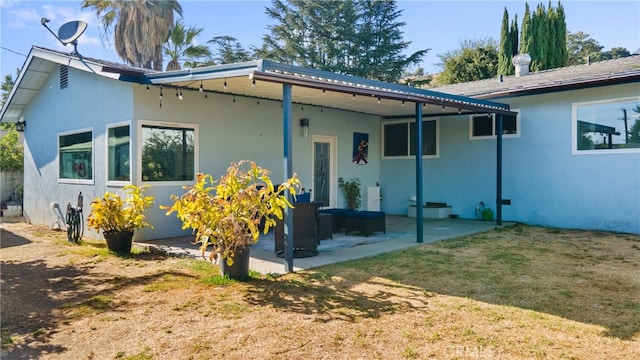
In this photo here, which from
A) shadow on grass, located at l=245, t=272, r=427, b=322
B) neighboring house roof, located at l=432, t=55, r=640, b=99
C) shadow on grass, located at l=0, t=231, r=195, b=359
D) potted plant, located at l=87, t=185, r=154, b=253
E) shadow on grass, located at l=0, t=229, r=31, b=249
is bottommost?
shadow on grass, located at l=0, t=231, r=195, b=359

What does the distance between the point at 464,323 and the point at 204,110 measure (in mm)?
6426

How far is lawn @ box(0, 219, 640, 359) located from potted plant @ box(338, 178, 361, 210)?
488cm

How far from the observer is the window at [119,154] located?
8055 millimetres

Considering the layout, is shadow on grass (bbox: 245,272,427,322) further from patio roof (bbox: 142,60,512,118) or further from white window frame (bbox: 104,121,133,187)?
white window frame (bbox: 104,121,133,187)

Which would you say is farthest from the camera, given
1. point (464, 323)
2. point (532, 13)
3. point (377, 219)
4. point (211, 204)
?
point (532, 13)

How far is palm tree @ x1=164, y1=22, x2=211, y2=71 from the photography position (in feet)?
66.8

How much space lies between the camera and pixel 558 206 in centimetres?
980

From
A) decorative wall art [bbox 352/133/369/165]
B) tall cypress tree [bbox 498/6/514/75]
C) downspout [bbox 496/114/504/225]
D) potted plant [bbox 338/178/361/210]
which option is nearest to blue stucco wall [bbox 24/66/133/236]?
potted plant [bbox 338/178/361/210]

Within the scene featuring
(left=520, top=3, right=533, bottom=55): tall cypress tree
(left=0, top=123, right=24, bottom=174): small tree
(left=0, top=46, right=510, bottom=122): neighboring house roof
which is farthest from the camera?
(left=520, top=3, right=533, bottom=55): tall cypress tree

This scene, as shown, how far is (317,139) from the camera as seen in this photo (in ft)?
36.3

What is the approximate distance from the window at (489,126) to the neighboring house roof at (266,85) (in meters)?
0.59

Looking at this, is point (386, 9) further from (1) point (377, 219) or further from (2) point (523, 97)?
(1) point (377, 219)

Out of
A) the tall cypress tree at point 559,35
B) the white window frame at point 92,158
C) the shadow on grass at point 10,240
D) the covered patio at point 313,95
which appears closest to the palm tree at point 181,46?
the white window frame at point 92,158

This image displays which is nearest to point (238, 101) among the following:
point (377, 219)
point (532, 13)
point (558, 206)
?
point (377, 219)
